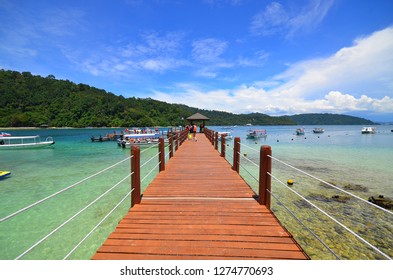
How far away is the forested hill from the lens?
103312 millimetres

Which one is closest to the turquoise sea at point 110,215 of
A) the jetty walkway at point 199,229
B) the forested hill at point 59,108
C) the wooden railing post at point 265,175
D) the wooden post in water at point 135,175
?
the wooden post in water at point 135,175

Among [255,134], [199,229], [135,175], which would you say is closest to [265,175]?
[199,229]

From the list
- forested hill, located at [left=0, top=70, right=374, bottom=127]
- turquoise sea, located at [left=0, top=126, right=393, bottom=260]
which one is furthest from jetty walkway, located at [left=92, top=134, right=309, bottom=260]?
forested hill, located at [left=0, top=70, right=374, bottom=127]

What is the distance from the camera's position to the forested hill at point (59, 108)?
103312mm

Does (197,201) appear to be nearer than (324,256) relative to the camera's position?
Yes

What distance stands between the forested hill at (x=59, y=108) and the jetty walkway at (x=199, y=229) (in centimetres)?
10368

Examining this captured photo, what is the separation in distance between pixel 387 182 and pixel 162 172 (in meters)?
14.4

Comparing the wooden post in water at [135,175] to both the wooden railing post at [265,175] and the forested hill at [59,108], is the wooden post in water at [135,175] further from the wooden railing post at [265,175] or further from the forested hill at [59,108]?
the forested hill at [59,108]

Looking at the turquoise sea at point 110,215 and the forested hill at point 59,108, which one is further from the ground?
the forested hill at point 59,108

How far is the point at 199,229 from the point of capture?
313cm

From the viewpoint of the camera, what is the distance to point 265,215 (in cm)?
361

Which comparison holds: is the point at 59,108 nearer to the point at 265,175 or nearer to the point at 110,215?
the point at 110,215
